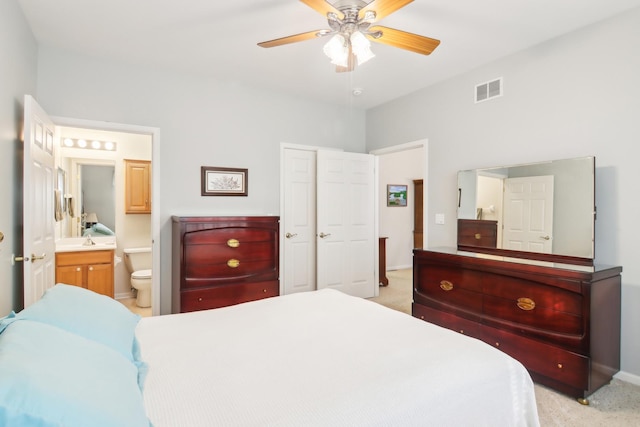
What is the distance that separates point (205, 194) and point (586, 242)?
350cm

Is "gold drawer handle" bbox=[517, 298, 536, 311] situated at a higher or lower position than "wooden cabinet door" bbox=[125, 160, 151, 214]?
lower

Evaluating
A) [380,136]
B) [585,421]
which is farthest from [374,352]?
[380,136]

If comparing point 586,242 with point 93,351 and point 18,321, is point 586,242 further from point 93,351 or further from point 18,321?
point 18,321

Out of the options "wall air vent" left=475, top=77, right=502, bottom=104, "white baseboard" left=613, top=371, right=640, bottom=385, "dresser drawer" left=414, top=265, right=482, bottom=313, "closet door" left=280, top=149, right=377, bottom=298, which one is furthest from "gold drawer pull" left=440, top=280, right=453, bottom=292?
"wall air vent" left=475, top=77, right=502, bottom=104

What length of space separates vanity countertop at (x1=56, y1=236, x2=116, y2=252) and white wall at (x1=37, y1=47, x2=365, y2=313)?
1.09 metres

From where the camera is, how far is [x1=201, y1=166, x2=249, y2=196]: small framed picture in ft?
12.1

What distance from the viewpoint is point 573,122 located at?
269cm

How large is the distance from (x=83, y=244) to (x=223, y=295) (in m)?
2.37

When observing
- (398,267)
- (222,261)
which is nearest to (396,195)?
(398,267)

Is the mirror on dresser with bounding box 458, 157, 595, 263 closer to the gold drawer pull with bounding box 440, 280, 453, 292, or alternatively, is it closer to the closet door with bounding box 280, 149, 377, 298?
the gold drawer pull with bounding box 440, 280, 453, 292

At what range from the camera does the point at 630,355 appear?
240 cm

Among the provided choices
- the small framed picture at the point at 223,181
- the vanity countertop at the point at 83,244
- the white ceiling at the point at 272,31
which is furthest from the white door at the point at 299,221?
the vanity countertop at the point at 83,244

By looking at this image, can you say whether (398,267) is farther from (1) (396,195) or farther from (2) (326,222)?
(2) (326,222)

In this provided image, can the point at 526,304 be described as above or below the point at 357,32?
below
